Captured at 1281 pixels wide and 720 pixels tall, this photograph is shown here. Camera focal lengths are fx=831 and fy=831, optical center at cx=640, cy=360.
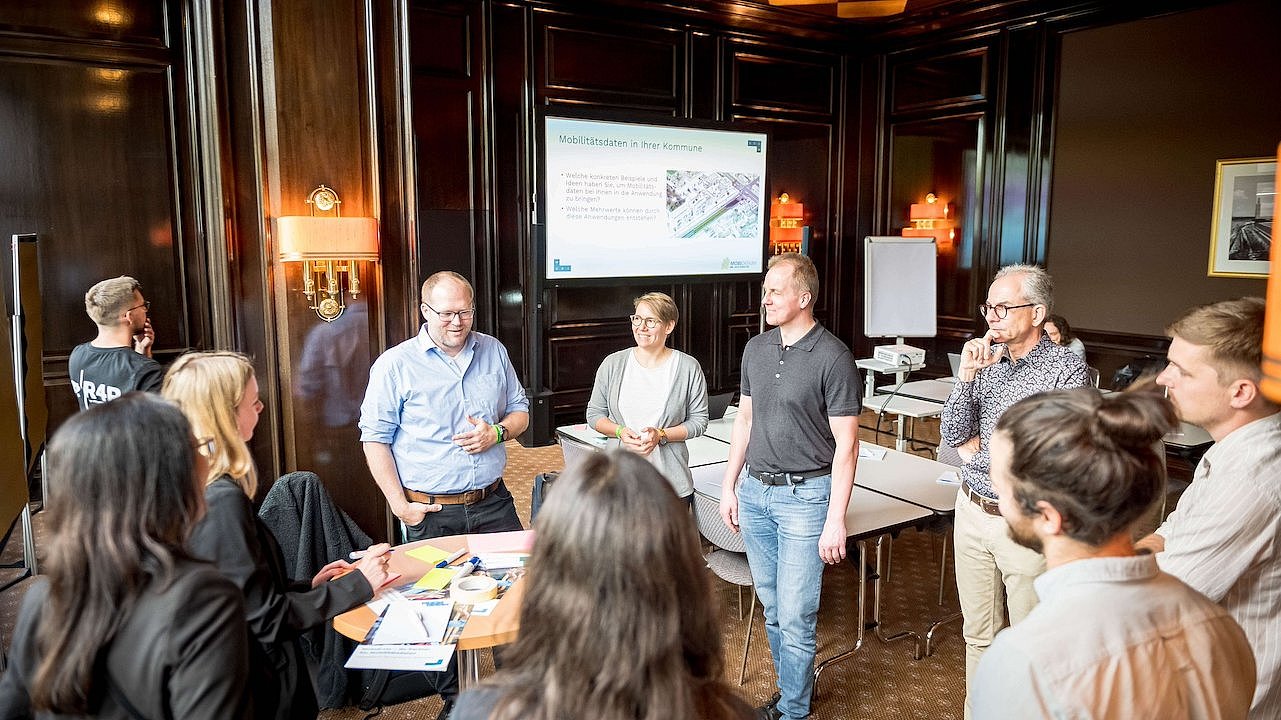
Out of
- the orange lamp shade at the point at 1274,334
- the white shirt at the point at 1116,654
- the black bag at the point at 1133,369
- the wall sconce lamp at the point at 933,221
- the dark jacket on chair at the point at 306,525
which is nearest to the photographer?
the orange lamp shade at the point at 1274,334

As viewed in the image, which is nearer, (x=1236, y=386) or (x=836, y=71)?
(x=1236, y=386)

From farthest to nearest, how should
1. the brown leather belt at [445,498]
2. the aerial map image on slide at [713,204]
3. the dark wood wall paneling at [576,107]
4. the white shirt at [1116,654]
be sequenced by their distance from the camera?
1. the aerial map image on slide at [713,204]
2. the dark wood wall paneling at [576,107]
3. the brown leather belt at [445,498]
4. the white shirt at [1116,654]

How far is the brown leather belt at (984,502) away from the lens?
8.92 feet

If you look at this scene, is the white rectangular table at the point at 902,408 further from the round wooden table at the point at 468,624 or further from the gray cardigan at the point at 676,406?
the round wooden table at the point at 468,624

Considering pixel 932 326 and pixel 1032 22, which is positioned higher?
pixel 1032 22

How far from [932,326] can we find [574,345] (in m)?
3.42

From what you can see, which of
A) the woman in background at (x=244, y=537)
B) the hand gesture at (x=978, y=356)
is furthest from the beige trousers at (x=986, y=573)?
the woman in background at (x=244, y=537)

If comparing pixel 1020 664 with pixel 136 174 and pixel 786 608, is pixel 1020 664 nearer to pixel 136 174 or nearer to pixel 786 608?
pixel 786 608

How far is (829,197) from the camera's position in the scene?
29.5ft

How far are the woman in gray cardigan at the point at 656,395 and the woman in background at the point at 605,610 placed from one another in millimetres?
2362

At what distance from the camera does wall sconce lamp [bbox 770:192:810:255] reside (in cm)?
866

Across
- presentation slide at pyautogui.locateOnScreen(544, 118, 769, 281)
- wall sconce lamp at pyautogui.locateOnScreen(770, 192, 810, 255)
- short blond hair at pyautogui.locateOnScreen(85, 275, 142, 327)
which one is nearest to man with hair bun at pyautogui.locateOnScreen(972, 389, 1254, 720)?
short blond hair at pyautogui.locateOnScreen(85, 275, 142, 327)

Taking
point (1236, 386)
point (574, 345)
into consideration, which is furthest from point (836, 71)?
point (1236, 386)

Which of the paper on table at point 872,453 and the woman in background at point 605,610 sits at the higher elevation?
the woman in background at point 605,610
